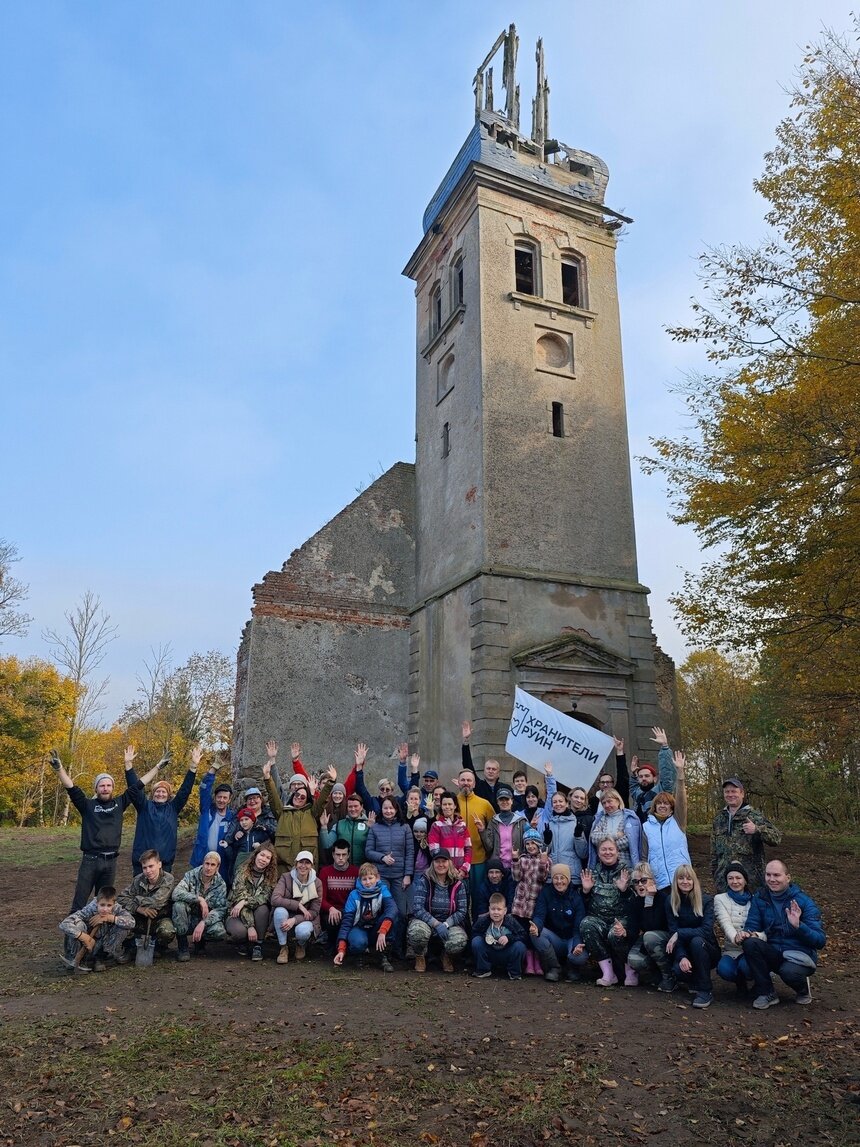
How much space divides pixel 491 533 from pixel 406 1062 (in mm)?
11399

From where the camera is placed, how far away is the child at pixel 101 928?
7094 mm

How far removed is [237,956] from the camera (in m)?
7.77

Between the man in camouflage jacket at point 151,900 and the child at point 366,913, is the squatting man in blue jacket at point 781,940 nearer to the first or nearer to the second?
the child at point 366,913

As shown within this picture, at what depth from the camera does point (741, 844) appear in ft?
23.8

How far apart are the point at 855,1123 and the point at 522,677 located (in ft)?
34.8

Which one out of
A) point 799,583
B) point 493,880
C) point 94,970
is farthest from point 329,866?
point 799,583

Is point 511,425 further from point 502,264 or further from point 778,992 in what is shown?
point 778,992

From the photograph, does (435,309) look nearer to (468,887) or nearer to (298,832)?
(298,832)

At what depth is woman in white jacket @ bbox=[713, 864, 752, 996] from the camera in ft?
20.6

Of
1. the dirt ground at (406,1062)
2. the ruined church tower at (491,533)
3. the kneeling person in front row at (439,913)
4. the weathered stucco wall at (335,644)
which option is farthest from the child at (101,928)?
the weathered stucco wall at (335,644)

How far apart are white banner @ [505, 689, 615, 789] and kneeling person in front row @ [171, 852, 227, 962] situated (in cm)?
408

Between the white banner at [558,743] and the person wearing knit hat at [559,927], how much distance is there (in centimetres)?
253

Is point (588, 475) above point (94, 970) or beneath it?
above

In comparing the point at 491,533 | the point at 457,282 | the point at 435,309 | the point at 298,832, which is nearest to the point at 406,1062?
the point at 298,832
